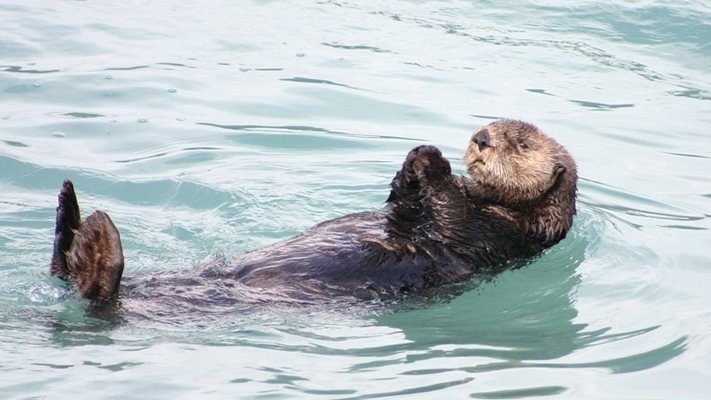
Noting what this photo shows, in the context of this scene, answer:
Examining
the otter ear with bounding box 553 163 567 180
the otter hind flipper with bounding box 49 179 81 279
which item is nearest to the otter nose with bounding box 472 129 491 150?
the otter ear with bounding box 553 163 567 180

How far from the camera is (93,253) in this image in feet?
15.7

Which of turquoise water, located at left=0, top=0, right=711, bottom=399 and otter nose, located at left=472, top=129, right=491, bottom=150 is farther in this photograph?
otter nose, located at left=472, top=129, right=491, bottom=150

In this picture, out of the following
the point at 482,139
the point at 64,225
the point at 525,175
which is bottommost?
the point at 64,225

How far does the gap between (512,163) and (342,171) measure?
2.03 m

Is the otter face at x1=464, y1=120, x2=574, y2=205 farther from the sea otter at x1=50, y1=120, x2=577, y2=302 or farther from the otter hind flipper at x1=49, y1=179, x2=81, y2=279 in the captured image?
the otter hind flipper at x1=49, y1=179, x2=81, y2=279

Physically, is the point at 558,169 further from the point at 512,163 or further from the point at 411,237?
the point at 411,237

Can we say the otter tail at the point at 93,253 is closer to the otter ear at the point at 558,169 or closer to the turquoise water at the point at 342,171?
the turquoise water at the point at 342,171

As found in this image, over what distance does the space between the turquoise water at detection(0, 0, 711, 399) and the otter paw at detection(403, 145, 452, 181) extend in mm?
608

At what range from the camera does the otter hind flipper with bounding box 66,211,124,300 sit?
476cm

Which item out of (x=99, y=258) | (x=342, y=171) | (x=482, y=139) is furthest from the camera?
(x=342, y=171)

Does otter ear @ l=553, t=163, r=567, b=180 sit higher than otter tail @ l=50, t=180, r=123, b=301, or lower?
higher

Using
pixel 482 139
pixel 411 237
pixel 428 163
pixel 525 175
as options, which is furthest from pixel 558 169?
pixel 411 237

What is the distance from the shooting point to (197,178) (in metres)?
7.28

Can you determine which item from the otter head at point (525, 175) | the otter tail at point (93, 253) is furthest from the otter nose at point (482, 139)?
the otter tail at point (93, 253)
